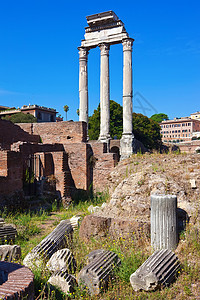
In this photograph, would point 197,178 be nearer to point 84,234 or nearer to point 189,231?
point 189,231

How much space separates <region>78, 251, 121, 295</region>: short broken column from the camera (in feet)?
15.5

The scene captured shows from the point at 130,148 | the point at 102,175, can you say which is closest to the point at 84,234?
the point at 102,175

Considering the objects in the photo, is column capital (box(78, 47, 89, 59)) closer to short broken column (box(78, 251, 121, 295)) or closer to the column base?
the column base

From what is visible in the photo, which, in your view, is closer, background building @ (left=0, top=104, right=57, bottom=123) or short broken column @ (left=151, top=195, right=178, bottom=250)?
short broken column @ (left=151, top=195, right=178, bottom=250)

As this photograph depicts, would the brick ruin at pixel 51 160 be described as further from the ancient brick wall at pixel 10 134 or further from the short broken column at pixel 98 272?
the short broken column at pixel 98 272

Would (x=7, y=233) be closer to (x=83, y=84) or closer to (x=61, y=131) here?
(x=61, y=131)

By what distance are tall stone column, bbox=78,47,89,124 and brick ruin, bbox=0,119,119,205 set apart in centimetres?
450

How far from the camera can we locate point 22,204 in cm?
1109

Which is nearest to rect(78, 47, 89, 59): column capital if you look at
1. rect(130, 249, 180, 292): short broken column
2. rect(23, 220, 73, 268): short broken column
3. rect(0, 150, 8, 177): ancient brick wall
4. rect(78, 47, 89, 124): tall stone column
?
rect(78, 47, 89, 124): tall stone column

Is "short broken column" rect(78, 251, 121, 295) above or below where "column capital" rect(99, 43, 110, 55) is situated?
below

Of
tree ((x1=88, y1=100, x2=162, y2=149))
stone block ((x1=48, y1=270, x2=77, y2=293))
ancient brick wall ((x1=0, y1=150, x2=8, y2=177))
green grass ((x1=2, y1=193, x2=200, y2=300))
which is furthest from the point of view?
tree ((x1=88, y1=100, x2=162, y2=149))

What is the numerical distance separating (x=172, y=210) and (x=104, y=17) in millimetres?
17928

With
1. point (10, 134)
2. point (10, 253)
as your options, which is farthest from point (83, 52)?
point (10, 253)

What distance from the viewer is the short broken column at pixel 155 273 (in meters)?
4.62
